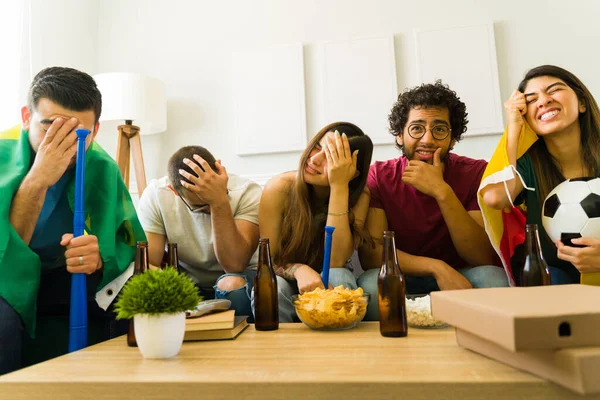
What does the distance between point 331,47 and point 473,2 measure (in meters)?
0.81

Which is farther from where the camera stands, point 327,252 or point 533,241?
point 327,252

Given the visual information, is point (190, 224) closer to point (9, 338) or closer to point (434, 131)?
point (9, 338)

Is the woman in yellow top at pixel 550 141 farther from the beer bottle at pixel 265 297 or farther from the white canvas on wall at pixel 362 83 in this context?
the white canvas on wall at pixel 362 83

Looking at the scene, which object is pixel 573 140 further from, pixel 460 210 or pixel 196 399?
pixel 196 399

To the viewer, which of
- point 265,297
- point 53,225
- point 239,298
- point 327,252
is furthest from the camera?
point 239,298

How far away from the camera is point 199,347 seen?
0.80 m

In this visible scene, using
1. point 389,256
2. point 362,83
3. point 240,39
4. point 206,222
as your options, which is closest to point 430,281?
point 389,256

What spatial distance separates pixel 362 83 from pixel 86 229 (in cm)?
173

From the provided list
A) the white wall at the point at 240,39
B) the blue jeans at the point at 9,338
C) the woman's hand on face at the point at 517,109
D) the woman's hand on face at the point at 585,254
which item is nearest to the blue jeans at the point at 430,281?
the woman's hand on face at the point at 585,254

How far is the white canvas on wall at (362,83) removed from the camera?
247 centimetres

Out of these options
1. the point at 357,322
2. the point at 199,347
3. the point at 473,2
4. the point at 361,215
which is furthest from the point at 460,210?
the point at 473,2

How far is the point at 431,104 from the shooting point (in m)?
1.64

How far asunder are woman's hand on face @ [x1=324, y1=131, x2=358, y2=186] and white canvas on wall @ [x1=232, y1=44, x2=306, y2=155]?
3.43 ft

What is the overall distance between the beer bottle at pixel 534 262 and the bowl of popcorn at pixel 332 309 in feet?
1.16
